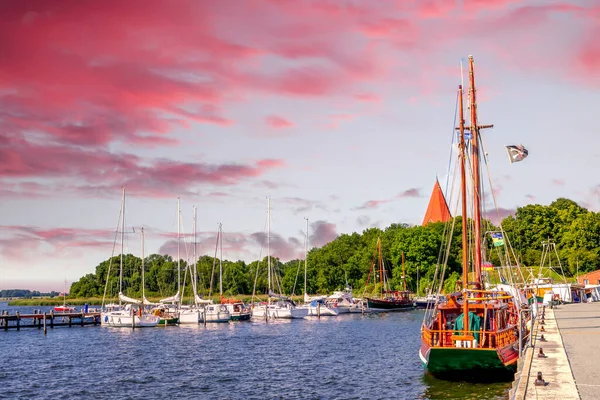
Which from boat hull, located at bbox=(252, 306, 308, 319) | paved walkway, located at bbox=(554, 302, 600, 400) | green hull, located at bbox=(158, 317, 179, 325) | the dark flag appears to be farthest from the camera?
boat hull, located at bbox=(252, 306, 308, 319)

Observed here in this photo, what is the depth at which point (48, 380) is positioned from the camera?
4109cm

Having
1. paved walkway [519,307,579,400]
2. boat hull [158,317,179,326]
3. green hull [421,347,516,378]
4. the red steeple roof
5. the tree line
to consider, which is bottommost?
boat hull [158,317,179,326]

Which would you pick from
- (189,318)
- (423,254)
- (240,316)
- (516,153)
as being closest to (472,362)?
(516,153)

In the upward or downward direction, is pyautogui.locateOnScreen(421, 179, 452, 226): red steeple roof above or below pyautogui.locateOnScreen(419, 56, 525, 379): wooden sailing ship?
above

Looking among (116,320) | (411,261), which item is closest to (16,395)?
(116,320)

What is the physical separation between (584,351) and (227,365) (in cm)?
2595

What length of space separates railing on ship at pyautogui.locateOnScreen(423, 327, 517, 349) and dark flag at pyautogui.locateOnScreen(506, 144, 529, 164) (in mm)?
14432

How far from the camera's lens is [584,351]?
27438 millimetres

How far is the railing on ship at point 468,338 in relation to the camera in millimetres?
31172

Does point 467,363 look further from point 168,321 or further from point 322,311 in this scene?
point 322,311

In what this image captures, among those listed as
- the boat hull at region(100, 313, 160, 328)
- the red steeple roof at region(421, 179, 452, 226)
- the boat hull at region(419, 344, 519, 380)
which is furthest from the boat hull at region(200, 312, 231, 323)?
the red steeple roof at region(421, 179, 452, 226)

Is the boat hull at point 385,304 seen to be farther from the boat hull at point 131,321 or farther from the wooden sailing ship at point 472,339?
the wooden sailing ship at point 472,339

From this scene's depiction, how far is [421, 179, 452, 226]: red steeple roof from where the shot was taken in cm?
18025

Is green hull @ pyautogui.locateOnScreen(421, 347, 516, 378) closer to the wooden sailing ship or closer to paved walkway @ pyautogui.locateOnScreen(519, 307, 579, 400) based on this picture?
the wooden sailing ship
